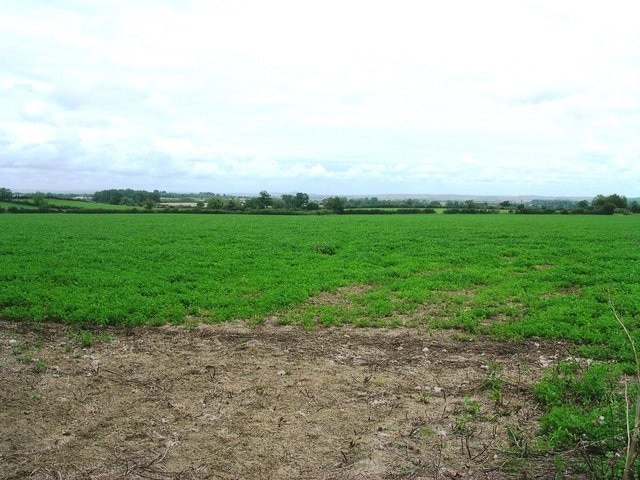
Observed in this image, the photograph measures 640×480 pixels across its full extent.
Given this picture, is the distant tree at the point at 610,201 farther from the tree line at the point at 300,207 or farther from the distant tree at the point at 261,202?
the distant tree at the point at 261,202

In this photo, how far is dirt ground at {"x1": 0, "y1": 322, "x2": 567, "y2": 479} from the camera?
5.03 m

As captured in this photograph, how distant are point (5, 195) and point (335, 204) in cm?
7548

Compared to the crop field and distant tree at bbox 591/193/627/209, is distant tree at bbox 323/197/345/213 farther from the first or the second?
the crop field

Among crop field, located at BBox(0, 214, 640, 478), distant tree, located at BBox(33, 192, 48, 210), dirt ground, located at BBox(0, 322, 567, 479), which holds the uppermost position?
distant tree, located at BBox(33, 192, 48, 210)

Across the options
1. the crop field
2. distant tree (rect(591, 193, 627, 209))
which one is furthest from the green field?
distant tree (rect(591, 193, 627, 209))

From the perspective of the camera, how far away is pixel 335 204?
3674 inches

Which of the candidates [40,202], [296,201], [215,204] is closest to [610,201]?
[296,201]

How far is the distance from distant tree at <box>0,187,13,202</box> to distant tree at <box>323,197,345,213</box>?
7008 centimetres

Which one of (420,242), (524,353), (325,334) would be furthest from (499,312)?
(420,242)

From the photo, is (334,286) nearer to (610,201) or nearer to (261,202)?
(261,202)

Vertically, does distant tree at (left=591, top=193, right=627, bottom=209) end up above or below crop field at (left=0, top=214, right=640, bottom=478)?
above

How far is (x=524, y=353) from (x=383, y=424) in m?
4.24

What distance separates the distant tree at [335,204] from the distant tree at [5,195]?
70.1 meters

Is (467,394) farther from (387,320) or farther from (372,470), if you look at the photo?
(387,320)
